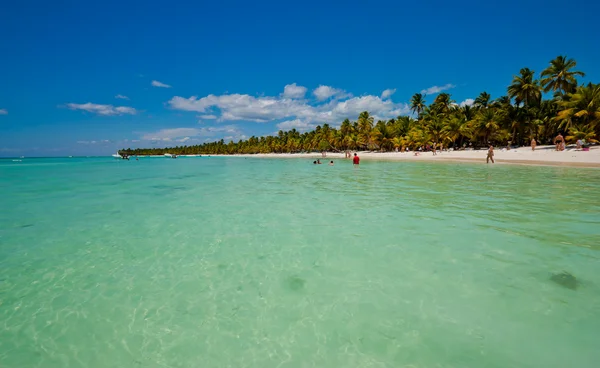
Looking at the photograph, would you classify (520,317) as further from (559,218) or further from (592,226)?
(559,218)

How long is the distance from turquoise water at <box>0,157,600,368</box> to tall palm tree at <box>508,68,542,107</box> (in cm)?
5293

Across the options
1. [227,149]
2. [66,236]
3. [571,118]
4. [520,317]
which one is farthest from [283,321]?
[227,149]

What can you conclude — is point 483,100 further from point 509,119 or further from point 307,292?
point 307,292

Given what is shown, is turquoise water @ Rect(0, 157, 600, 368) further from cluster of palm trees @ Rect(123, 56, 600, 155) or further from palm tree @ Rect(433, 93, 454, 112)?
palm tree @ Rect(433, 93, 454, 112)

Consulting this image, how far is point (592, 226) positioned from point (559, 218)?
96 centimetres

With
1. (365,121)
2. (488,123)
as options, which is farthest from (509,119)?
(365,121)

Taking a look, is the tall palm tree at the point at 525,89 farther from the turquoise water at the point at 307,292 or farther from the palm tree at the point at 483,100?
Result: the turquoise water at the point at 307,292

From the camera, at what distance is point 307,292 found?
508 centimetres

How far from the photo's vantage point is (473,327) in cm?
397

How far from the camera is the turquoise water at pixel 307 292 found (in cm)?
362

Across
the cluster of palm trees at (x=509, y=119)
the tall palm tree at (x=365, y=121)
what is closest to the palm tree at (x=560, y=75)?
the cluster of palm trees at (x=509, y=119)

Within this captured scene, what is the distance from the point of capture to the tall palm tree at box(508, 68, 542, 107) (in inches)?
1982

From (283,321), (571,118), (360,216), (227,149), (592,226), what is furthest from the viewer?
(227,149)

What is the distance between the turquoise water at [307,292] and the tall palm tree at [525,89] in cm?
5293
